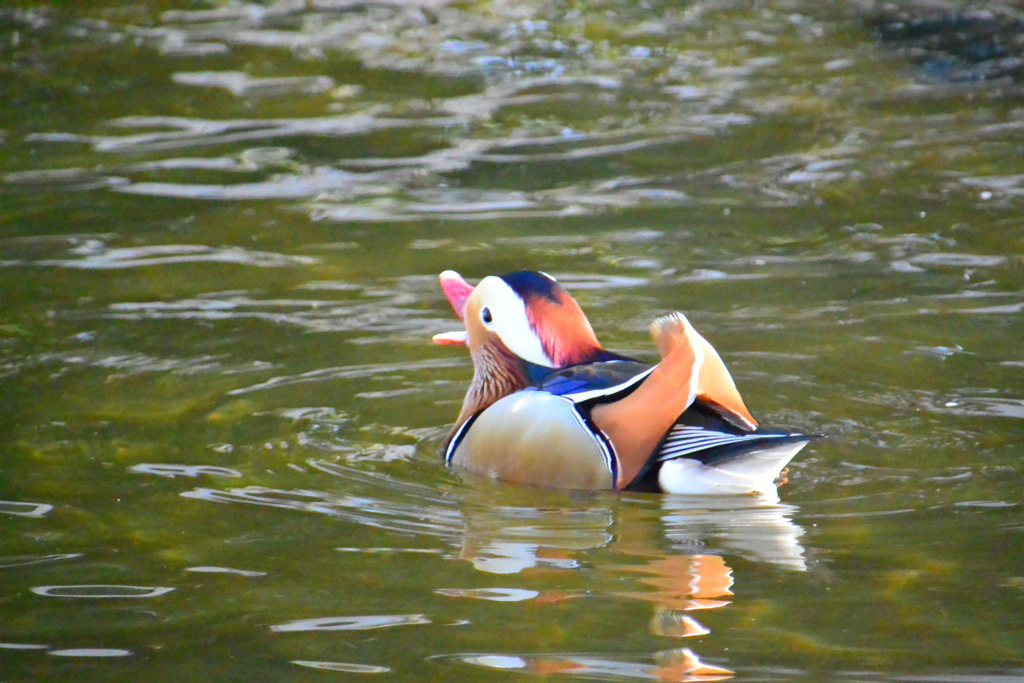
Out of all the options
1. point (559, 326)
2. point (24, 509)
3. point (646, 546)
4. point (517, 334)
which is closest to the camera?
point (646, 546)

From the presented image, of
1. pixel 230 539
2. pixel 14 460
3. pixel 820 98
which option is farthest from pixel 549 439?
pixel 820 98

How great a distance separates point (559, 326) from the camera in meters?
5.77

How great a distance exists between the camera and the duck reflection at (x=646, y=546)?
394 cm

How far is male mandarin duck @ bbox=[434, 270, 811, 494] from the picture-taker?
5027 mm

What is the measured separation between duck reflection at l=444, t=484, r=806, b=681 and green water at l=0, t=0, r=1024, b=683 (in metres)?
0.02

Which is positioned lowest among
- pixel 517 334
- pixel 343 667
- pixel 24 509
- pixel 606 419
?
pixel 343 667

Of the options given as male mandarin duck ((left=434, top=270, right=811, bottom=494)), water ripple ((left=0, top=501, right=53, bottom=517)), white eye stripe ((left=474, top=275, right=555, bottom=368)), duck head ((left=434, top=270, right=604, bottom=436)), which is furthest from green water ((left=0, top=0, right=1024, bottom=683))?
white eye stripe ((left=474, top=275, right=555, bottom=368))

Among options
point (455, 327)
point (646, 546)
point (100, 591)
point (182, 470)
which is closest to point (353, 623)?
point (100, 591)

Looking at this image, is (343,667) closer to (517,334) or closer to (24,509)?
(24,509)

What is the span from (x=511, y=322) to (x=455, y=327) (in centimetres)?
143

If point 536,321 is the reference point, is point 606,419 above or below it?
below

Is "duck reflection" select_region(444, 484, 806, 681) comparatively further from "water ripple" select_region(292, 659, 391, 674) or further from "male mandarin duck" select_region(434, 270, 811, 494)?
"water ripple" select_region(292, 659, 391, 674)

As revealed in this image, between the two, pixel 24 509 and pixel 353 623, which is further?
pixel 24 509

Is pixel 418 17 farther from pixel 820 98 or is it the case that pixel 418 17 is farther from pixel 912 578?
pixel 912 578
